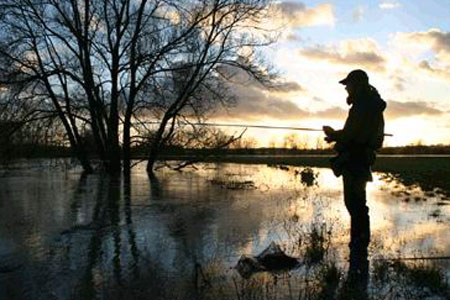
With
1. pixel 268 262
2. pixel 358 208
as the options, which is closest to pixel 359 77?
pixel 358 208

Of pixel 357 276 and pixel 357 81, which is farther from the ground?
pixel 357 81

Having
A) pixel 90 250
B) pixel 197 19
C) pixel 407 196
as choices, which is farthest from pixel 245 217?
pixel 197 19

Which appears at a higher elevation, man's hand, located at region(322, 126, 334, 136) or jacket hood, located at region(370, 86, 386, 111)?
jacket hood, located at region(370, 86, 386, 111)

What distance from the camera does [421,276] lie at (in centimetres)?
614

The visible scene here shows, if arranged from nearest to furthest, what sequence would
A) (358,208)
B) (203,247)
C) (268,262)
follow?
1. (268,262)
2. (358,208)
3. (203,247)

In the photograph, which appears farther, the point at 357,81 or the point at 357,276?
the point at 357,81

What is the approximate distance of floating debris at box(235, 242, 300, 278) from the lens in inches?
267

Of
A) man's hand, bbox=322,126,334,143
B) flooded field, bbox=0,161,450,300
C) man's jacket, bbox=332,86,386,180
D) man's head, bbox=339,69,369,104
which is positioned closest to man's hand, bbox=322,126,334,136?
man's hand, bbox=322,126,334,143

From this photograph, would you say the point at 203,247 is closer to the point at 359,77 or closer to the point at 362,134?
the point at 362,134

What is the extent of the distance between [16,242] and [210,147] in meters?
21.4

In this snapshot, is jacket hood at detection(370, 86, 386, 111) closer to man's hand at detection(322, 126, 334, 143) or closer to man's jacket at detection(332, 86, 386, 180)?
man's jacket at detection(332, 86, 386, 180)

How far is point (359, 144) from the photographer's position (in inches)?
311

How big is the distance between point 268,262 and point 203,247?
1.71 m

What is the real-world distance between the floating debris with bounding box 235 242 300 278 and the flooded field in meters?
0.15
